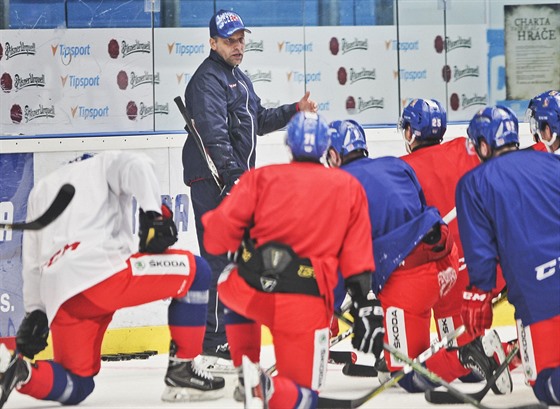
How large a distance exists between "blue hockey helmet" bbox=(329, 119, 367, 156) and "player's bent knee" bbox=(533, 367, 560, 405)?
3.78 ft

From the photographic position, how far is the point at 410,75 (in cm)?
794

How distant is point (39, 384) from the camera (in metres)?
5.06

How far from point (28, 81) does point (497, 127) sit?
291 cm

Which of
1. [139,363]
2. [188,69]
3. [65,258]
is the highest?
[188,69]

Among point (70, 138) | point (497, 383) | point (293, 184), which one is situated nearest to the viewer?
point (293, 184)

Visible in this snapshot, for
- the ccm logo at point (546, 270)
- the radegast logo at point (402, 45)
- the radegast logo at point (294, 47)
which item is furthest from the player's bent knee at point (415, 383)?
the radegast logo at point (402, 45)

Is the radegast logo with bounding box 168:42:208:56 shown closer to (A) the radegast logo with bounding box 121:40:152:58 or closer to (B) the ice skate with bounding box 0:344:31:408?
(A) the radegast logo with bounding box 121:40:152:58

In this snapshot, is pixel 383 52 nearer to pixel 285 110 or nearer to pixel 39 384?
pixel 285 110

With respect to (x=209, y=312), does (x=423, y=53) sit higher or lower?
higher

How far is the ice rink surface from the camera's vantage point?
5.31 m

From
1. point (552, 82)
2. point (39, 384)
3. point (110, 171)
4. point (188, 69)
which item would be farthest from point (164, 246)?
point (552, 82)

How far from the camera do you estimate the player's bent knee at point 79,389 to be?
5195mm

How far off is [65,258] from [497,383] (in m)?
1.70

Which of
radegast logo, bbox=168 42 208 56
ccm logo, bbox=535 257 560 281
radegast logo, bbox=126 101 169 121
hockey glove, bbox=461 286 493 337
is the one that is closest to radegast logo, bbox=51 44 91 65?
radegast logo, bbox=126 101 169 121
